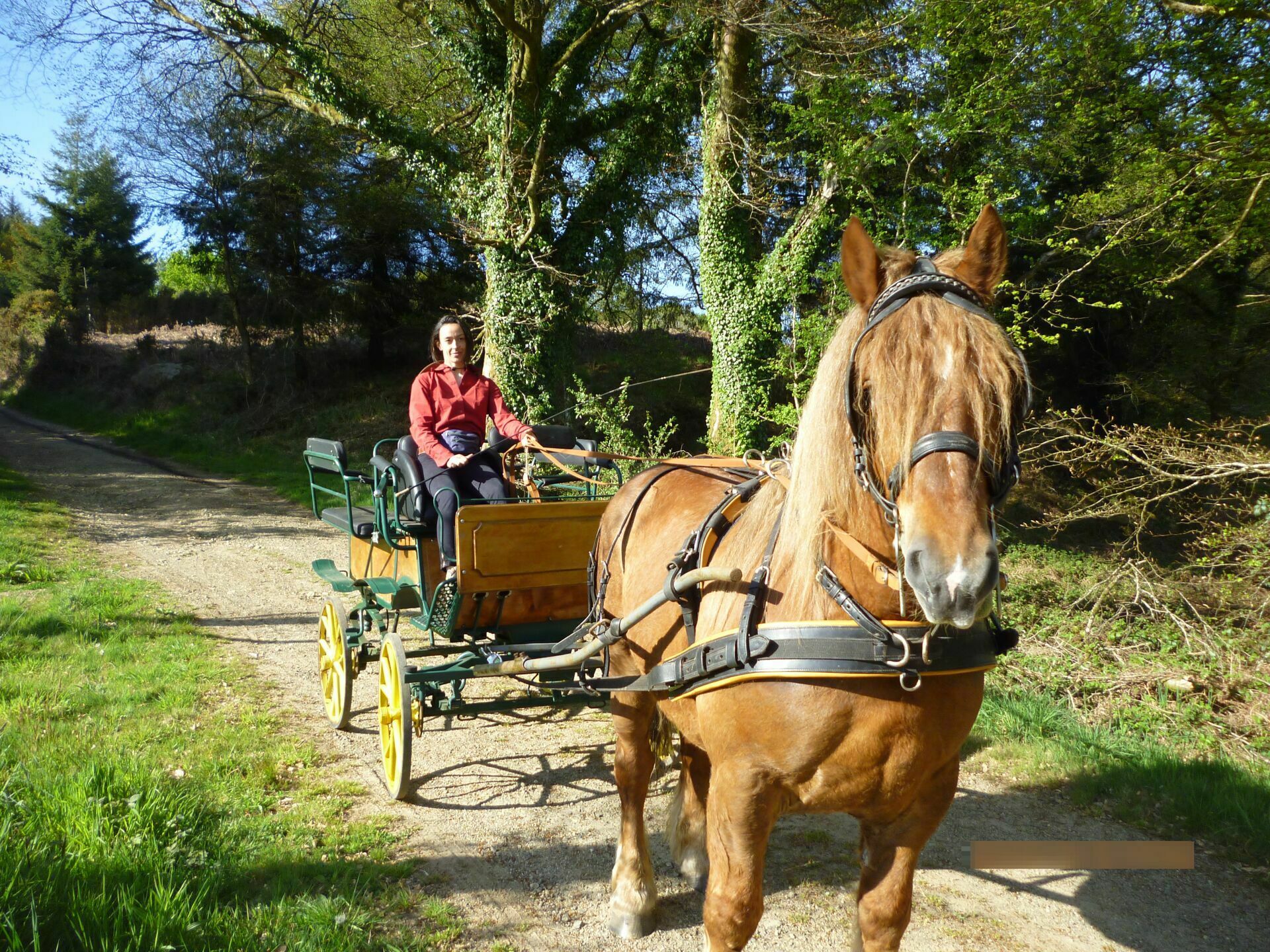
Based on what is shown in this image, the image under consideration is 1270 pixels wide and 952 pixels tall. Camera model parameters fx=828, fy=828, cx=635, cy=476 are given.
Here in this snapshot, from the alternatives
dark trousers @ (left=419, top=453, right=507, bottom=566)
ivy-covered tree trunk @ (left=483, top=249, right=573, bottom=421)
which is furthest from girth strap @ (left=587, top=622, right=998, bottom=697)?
ivy-covered tree trunk @ (left=483, top=249, right=573, bottom=421)

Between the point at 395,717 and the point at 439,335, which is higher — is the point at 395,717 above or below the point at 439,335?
below

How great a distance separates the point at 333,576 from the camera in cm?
556

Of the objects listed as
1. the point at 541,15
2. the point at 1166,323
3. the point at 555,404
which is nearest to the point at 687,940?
the point at 555,404

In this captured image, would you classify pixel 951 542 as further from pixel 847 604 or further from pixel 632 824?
pixel 632 824

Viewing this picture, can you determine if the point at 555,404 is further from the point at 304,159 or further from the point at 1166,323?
the point at 304,159

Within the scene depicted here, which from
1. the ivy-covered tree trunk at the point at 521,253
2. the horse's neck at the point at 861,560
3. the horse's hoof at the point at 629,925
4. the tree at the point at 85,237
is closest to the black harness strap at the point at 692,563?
the horse's neck at the point at 861,560

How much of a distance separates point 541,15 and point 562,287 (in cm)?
377

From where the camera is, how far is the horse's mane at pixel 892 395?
1673mm

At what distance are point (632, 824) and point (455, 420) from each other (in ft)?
8.42

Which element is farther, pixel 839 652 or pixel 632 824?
pixel 632 824

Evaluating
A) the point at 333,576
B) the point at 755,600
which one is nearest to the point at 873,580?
the point at 755,600

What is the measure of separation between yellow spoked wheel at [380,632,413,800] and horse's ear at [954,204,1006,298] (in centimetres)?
308

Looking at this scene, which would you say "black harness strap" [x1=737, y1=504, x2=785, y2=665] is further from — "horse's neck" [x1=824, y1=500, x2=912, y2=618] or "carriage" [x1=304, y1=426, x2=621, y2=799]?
"carriage" [x1=304, y1=426, x2=621, y2=799]

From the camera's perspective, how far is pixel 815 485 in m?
2.06
